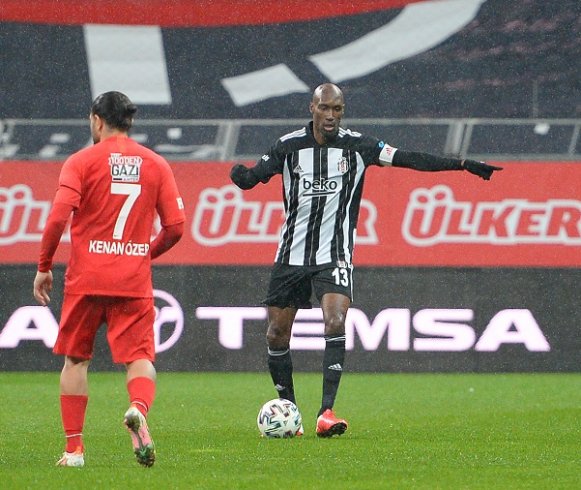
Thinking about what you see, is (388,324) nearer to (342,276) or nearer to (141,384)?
(342,276)

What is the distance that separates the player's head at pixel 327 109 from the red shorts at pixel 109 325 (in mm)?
2120

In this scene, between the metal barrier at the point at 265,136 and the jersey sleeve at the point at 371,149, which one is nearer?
the jersey sleeve at the point at 371,149

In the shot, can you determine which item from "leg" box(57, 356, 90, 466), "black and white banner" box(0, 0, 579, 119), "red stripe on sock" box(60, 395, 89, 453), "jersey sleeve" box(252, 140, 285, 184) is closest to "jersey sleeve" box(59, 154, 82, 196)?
"leg" box(57, 356, 90, 466)

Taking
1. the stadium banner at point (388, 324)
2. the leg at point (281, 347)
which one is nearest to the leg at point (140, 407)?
the leg at point (281, 347)

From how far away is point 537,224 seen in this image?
43.8 ft

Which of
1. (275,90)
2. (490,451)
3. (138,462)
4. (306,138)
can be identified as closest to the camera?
(138,462)

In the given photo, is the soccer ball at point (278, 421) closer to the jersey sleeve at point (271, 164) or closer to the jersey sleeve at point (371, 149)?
the jersey sleeve at point (271, 164)

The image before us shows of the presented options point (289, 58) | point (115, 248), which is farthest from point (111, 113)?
point (289, 58)

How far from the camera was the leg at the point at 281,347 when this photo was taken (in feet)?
26.0

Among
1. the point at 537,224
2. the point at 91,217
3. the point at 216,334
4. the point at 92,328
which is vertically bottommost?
the point at 216,334

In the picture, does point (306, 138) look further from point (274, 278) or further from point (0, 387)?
point (0, 387)

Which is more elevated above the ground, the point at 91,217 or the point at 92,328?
the point at 91,217

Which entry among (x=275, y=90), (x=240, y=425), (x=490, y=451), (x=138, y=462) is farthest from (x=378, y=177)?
(x=138, y=462)

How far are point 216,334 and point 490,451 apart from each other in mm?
6913
